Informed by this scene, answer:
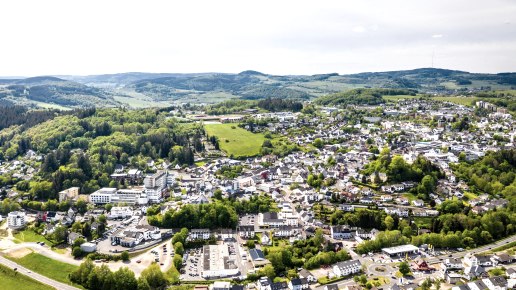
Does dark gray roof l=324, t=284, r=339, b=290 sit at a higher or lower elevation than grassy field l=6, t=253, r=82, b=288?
higher

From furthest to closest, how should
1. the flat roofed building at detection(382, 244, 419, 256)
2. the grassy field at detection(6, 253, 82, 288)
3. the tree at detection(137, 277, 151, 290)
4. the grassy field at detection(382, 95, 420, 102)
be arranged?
the grassy field at detection(382, 95, 420, 102), the flat roofed building at detection(382, 244, 419, 256), the grassy field at detection(6, 253, 82, 288), the tree at detection(137, 277, 151, 290)

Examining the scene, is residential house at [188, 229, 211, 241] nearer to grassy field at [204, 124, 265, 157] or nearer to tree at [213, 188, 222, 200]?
tree at [213, 188, 222, 200]

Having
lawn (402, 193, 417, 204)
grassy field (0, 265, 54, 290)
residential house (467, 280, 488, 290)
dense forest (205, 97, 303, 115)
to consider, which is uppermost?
dense forest (205, 97, 303, 115)

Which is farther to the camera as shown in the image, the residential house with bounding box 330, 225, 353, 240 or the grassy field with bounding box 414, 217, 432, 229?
the grassy field with bounding box 414, 217, 432, 229

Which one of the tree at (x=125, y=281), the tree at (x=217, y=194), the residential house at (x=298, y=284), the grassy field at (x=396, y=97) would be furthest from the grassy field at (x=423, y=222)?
the grassy field at (x=396, y=97)

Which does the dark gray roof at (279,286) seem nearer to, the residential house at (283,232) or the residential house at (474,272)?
the residential house at (283,232)

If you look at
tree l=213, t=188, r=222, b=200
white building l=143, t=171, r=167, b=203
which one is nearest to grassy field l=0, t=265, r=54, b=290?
white building l=143, t=171, r=167, b=203

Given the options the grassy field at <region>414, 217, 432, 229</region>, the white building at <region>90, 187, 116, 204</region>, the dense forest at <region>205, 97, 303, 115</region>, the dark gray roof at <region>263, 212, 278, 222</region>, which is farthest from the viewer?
the dense forest at <region>205, 97, 303, 115</region>
